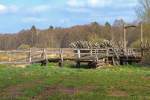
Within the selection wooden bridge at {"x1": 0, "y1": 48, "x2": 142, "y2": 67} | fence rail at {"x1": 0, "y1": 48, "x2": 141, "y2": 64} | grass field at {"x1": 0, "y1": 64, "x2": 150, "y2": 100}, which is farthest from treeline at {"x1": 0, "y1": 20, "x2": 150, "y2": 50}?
grass field at {"x1": 0, "y1": 64, "x2": 150, "y2": 100}

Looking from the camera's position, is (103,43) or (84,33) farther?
(84,33)

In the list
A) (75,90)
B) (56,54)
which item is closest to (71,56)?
(56,54)

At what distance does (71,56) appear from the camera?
152 feet

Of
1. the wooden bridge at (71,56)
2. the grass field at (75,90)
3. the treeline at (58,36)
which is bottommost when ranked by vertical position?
the grass field at (75,90)

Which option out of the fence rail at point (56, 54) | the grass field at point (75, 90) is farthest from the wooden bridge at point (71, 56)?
the grass field at point (75, 90)

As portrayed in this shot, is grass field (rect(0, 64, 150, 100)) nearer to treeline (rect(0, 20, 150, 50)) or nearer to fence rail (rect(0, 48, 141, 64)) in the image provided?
fence rail (rect(0, 48, 141, 64))

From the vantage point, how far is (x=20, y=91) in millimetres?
19656

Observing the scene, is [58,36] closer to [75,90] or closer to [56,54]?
[56,54]

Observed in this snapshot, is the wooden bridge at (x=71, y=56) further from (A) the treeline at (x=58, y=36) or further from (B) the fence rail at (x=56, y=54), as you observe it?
(A) the treeline at (x=58, y=36)

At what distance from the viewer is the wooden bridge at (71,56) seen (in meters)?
43.7

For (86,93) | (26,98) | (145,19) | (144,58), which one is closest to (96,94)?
(86,93)

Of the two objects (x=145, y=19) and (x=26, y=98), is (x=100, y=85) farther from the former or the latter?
(x=145, y=19)

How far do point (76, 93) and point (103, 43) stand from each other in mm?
37602

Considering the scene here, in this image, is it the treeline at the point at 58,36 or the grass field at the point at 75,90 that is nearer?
the grass field at the point at 75,90
